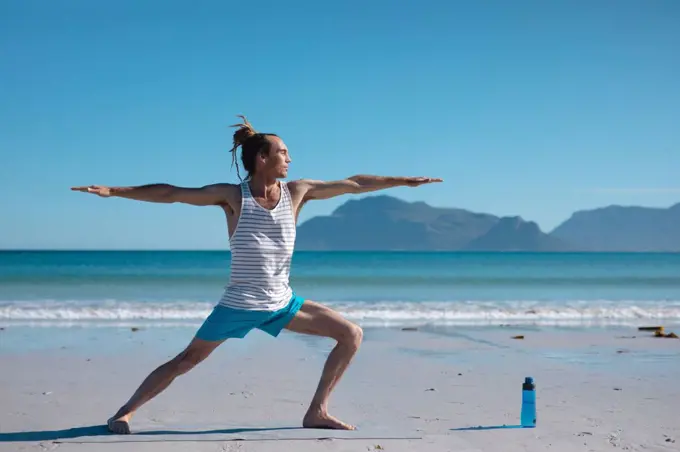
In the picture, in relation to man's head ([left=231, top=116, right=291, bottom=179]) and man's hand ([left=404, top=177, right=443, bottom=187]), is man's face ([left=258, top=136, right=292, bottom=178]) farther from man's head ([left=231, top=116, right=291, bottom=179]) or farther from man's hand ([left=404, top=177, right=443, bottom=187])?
man's hand ([left=404, top=177, right=443, bottom=187])

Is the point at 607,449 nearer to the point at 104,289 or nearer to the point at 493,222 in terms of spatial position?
the point at 104,289

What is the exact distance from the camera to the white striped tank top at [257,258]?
205 inches

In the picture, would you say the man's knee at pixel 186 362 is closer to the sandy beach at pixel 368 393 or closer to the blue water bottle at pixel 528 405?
the sandy beach at pixel 368 393

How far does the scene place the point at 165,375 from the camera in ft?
17.5

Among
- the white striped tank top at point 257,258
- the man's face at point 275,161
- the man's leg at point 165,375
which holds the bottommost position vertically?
the man's leg at point 165,375

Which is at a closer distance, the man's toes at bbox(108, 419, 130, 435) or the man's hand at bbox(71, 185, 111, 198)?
the man's hand at bbox(71, 185, 111, 198)

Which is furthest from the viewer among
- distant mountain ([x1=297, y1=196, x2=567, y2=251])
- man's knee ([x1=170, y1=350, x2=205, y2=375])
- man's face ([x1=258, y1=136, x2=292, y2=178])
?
distant mountain ([x1=297, y1=196, x2=567, y2=251])

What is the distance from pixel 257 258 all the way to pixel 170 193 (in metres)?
0.72

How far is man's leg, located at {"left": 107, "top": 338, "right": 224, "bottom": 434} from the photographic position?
17.3ft

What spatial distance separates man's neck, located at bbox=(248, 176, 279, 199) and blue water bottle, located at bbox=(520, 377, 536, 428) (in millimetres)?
2363

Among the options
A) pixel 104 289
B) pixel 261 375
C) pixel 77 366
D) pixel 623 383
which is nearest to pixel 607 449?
pixel 623 383

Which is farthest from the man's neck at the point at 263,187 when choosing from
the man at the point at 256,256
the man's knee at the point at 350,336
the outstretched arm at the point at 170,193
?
the man's knee at the point at 350,336

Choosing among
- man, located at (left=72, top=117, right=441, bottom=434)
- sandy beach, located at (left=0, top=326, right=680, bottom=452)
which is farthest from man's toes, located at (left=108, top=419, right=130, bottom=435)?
sandy beach, located at (left=0, top=326, right=680, bottom=452)

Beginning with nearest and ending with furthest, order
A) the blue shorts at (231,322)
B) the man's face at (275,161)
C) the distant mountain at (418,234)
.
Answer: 1. the blue shorts at (231,322)
2. the man's face at (275,161)
3. the distant mountain at (418,234)
